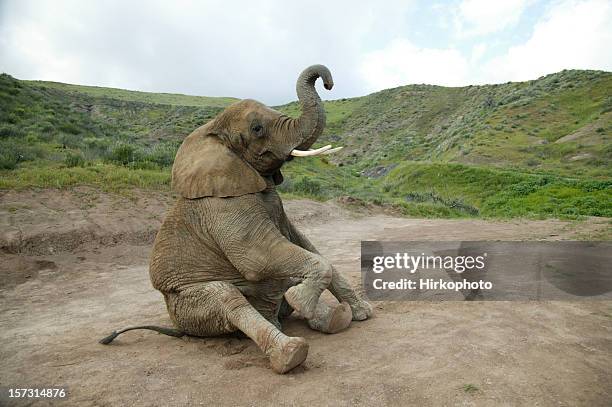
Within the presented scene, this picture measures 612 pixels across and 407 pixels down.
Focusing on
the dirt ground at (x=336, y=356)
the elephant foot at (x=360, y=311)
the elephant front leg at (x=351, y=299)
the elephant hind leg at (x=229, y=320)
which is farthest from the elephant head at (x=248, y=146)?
the elephant foot at (x=360, y=311)

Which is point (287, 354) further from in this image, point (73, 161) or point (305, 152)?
point (73, 161)

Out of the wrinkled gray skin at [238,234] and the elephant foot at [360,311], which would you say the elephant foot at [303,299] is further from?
the elephant foot at [360,311]

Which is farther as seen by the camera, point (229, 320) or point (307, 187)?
point (307, 187)

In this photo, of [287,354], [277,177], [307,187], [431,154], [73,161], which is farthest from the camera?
[431,154]

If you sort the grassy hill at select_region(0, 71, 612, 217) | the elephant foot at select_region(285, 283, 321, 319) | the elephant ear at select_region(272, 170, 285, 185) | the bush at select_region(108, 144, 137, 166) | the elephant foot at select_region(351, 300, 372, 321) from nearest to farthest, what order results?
A: the elephant foot at select_region(285, 283, 321, 319) < the elephant ear at select_region(272, 170, 285, 185) < the elephant foot at select_region(351, 300, 372, 321) < the grassy hill at select_region(0, 71, 612, 217) < the bush at select_region(108, 144, 137, 166)

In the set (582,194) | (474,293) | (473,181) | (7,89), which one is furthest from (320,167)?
(474,293)

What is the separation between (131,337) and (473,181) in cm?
1981

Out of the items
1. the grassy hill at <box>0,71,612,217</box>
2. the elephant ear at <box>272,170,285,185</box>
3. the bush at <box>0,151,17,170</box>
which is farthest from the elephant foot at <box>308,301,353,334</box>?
the bush at <box>0,151,17,170</box>

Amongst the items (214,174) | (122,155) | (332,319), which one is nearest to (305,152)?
(214,174)

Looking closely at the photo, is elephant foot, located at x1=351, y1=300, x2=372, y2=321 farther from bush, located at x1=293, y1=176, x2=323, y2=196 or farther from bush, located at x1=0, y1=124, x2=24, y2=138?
bush, located at x1=0, y1=124, x2=24, y2=138

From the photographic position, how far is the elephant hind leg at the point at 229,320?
333 centimetres

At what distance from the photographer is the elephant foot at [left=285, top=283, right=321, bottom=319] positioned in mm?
3529

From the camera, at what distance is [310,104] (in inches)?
159

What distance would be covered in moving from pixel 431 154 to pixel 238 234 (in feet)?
119
